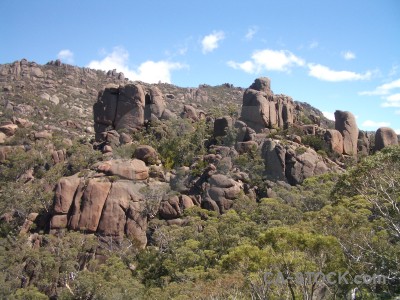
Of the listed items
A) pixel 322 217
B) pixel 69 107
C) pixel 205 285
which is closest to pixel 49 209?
pixel 205 285

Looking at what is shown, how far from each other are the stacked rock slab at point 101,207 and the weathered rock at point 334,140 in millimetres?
26779

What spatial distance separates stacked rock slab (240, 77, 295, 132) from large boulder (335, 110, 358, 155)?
7.41 metres

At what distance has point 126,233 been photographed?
39.8 meters

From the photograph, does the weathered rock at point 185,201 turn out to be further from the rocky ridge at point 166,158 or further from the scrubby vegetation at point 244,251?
the scrubby vegetation at point 244,251

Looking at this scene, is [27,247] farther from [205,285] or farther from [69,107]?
[69,107]

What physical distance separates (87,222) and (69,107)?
67.9 meters

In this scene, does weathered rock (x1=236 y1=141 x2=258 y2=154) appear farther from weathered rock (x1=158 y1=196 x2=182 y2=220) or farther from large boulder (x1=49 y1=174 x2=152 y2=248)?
large boulder (x1=49 y1=174 x2=152 y2=248)

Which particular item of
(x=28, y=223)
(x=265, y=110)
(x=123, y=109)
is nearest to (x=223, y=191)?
(x=265, y=110)

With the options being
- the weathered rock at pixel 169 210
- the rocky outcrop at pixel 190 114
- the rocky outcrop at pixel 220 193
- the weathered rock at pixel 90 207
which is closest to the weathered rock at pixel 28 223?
the weathered rock at pixel 90 207

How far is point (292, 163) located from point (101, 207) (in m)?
23.1

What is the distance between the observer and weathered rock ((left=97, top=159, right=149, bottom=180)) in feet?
146

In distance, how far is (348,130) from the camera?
55938 mm

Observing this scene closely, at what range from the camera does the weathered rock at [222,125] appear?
2240 inches

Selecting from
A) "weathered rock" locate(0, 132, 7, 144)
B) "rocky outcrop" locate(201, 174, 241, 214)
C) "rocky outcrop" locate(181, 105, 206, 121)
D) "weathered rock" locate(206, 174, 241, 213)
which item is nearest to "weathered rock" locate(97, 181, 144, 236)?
"rocky outcrop" locate(201, 174, 241, 214)
